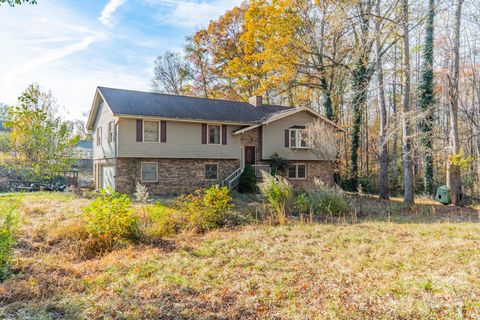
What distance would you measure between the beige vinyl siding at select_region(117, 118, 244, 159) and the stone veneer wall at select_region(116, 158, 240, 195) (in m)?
0.38

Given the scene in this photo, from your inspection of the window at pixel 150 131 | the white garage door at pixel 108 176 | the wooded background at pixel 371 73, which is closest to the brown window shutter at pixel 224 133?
the window at pixel 150 131

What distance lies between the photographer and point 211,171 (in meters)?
17.9

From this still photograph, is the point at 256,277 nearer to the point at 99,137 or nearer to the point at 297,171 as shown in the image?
the point at 297,171

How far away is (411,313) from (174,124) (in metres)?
14.8

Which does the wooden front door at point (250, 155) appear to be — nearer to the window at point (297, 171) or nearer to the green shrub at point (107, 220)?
the window at point (297, 171)

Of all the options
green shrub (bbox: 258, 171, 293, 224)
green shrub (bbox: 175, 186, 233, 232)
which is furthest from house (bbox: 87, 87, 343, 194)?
green shrub (bbox: 175, 186, 233, 232)

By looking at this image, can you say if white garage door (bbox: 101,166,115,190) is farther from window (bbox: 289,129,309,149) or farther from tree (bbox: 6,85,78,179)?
window (bbox: 289,129,309,149)

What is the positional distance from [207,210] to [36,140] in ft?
41.5

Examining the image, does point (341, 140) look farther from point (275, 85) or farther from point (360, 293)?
point (360, 293)


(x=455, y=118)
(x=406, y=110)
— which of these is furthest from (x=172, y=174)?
(x=455, y=118)

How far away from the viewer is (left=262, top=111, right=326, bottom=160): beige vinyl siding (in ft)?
62.5

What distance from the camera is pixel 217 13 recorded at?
85.8 ft

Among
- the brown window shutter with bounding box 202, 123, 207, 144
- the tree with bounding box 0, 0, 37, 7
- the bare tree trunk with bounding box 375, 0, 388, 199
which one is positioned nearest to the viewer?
the tree with bounding box 0, 0, 37, 7

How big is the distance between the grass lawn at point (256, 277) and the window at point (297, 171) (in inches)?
502
